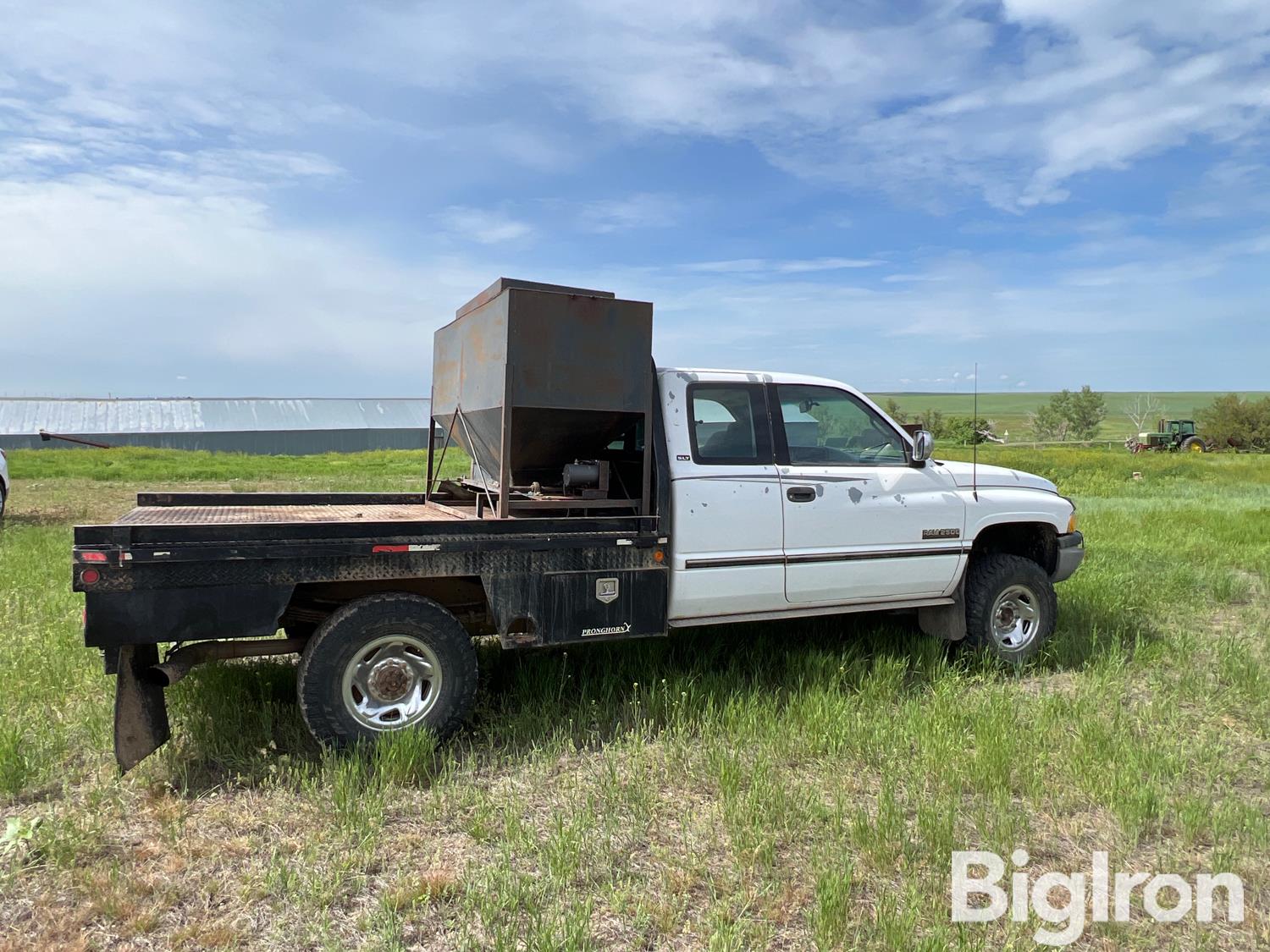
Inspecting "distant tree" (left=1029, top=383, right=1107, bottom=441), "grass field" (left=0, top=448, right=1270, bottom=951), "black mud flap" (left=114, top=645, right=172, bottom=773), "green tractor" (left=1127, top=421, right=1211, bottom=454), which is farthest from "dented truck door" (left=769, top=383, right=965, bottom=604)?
"distant tree" (left=1029, top=383, right=1107, bottom=441)

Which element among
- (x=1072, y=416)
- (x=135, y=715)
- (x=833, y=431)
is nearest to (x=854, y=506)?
(x=833, y=431)

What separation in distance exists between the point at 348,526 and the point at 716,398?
2.28 meters

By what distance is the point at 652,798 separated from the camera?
4.02m

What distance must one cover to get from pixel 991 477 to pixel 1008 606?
36.5 inches

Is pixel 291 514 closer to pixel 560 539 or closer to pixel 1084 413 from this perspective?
pixel 560 539

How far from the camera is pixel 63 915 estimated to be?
10.1 ft

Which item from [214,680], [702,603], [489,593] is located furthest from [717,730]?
[214,680]

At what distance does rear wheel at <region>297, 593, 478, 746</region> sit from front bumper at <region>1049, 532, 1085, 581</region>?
440 centimetres

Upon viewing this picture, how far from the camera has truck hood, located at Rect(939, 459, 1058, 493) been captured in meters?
6.10

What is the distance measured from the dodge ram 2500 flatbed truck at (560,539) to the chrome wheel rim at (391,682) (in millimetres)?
11

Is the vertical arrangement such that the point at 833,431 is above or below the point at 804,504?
above

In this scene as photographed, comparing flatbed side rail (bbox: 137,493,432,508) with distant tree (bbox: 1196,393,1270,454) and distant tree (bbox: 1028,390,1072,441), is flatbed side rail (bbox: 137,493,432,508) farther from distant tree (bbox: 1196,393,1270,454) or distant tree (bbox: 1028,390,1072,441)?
distant tree (bbox: 1028,390,1072,441)

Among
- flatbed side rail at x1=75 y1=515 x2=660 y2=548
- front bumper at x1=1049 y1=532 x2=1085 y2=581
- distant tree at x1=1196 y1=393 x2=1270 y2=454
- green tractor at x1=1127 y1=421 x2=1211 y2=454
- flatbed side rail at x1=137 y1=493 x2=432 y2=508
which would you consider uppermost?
distant tree at x1=1196 y1=393 x2=1270 y2=454

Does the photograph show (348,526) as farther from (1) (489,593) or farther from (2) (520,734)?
(2) (520,734)
